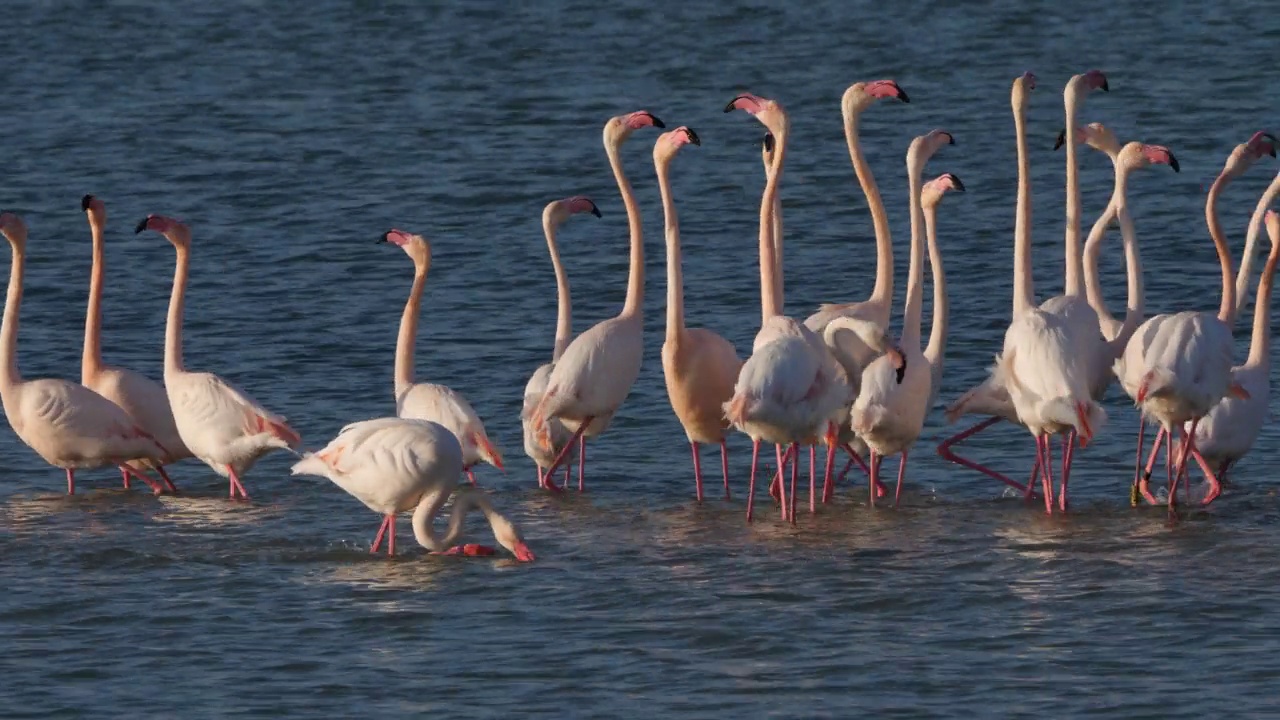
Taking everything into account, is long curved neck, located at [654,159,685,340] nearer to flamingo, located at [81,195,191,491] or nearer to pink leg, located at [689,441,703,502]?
pink leg, located at [689,441,703,502]

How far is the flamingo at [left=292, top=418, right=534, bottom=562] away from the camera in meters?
9.52

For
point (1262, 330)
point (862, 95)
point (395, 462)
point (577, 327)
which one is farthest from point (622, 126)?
point (577, 327)

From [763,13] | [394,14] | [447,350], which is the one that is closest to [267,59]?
[394,14]

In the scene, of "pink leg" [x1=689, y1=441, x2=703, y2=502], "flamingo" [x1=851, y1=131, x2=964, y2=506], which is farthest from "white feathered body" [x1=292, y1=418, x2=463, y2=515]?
"flamingo" [x1=851, y1=131, x2=964, y2=506]

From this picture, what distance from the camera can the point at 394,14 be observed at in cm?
2672

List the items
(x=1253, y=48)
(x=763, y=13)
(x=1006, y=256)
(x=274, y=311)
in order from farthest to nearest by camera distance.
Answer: (x=763, y=13)
(x=1253, y=48)
(x=1006, y=256)
(x=274, y=311)

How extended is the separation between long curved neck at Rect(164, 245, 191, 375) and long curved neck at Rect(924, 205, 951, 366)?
3.42 meters

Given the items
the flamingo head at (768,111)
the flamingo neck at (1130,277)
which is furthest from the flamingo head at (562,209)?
the flamingo neck at (1130,277)

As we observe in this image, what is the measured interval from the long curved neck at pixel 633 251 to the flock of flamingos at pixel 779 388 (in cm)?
2

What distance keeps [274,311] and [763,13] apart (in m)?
12.3

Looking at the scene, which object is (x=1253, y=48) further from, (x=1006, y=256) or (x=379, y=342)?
(x=379, y=342)

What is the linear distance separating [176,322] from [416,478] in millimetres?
2384

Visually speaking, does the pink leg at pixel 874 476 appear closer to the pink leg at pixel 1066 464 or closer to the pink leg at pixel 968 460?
the pink leg at pixel 968 460

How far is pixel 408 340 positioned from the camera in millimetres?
11203
